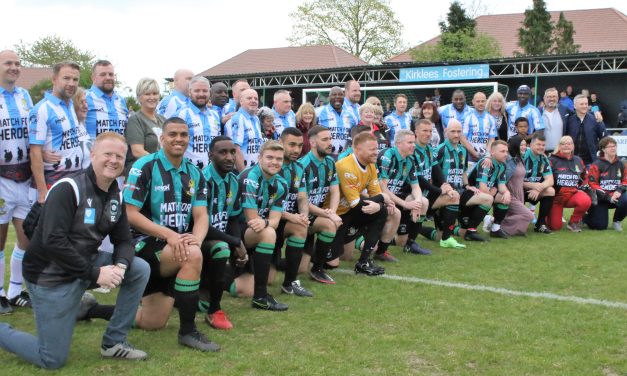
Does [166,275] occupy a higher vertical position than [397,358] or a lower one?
higher

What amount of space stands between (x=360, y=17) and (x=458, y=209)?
48.3 m

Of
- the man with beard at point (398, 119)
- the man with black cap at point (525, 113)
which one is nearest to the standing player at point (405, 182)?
the man with beard at point (398, 119)

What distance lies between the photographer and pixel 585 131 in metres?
11.6

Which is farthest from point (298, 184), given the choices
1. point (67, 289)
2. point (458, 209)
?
point (458, 209)

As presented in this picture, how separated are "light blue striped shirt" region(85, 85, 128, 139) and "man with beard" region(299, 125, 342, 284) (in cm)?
194

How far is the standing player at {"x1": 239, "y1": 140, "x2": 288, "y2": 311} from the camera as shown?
217 inches

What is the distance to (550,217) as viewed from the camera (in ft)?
34.0

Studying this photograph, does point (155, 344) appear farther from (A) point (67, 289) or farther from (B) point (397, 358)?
(B) point (397, 358)

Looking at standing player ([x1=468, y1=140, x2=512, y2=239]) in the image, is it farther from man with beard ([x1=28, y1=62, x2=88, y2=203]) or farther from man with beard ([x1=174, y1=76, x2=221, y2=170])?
man with beard ([x1=28, y1=62, x2=88, y2=203])

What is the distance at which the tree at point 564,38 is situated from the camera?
35.4m

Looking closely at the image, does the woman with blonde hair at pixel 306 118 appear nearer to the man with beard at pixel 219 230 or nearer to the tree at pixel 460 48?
the man with beard at pixel 219 230

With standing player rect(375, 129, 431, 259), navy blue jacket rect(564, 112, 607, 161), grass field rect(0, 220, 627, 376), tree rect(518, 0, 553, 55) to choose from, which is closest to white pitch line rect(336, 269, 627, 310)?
grass field rect(0, 220, 627, 376)

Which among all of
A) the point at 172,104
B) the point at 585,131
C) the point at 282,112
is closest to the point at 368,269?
the point at 282,112

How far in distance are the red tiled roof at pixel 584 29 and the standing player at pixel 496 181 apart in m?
28.2
